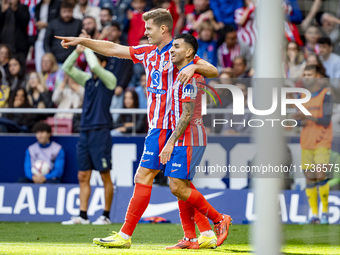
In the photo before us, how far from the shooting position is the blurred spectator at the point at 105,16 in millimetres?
13680

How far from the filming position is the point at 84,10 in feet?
46.5

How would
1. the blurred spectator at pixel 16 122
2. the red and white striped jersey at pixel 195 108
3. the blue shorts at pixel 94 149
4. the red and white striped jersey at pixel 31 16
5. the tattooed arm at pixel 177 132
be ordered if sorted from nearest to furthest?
the tattooed arm at pixel 177 132
the red and white striped jersey at pixel 195 108
the blue shorts at pixel 94 149
the blurred spectator at pixel 16 122
the red and white striped jersey at pixel 31 16

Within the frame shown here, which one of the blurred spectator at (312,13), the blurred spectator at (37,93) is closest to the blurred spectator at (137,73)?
the blurred spectator at (37,93)

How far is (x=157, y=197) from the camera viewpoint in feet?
35.3

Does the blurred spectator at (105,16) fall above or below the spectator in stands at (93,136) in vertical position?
above

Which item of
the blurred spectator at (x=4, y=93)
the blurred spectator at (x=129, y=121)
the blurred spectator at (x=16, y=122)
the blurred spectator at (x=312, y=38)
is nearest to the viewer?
the blurred spectator at (x=312, y=38)

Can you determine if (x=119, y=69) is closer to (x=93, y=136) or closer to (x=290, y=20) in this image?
(x=93, y=136)

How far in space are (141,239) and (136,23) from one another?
21.5 ft

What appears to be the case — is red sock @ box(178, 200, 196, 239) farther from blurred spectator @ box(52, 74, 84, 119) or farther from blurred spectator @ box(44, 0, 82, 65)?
blurred spectator @ box(44, 0, 82, 65)

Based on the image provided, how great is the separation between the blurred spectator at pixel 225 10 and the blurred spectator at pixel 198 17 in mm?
199

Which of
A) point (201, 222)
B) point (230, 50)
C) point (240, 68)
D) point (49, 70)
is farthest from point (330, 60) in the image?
point (49, 70)

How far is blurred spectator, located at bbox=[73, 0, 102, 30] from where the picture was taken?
46.2 ft

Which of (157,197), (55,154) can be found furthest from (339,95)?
(55,154)

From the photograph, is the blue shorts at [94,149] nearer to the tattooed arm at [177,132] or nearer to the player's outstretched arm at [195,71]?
the tattooed arm at [177,132]
